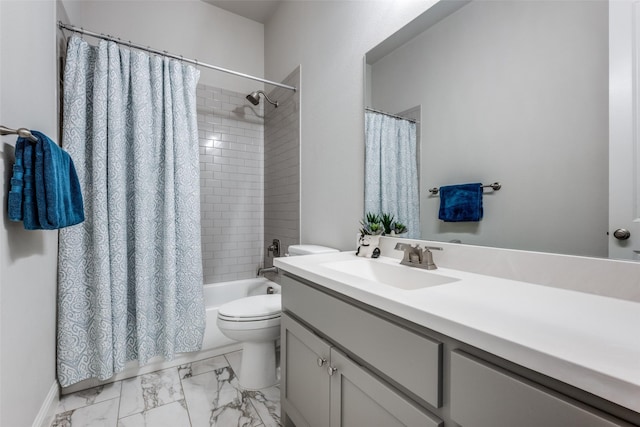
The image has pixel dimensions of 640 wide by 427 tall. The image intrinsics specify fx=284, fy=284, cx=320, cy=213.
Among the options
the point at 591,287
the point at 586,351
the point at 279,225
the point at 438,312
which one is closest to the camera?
the point at 586,351

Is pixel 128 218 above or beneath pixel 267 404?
above

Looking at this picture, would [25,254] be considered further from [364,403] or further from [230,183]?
[230,183]

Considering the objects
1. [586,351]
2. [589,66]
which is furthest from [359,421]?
[589,66]

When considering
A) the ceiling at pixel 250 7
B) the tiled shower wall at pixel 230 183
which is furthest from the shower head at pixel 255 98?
the ceiling at pixel 250 7

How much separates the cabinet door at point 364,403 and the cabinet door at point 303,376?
0.06 meters

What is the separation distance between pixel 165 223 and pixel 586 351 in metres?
2.01

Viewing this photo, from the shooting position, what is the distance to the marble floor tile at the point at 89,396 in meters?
1.55

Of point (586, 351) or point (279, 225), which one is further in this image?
point (279, 225)

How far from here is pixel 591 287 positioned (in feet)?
2.59

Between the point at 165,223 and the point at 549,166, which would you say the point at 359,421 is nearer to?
the point at 549,166

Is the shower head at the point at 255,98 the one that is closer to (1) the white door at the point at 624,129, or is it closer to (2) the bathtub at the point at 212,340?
(2) the bathtub at the point at 212,340

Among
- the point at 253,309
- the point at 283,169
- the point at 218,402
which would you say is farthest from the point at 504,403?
the point at 283,169

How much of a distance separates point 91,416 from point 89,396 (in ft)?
0.73

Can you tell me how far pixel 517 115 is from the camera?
97 cm
